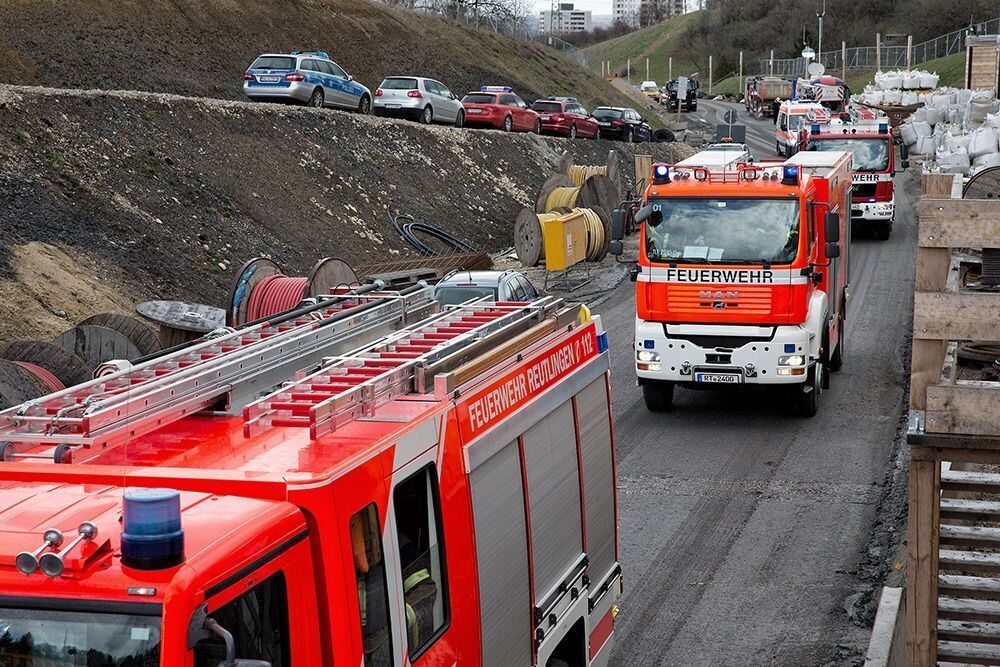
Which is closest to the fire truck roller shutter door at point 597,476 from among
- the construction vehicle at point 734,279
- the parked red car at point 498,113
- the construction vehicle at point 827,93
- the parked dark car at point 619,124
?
the construction vehicle at point 734,279

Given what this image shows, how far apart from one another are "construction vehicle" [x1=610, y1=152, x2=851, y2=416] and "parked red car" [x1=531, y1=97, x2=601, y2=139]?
30446mm

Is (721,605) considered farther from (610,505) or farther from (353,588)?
(353,588)

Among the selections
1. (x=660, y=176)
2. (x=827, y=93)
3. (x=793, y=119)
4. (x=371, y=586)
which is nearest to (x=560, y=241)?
(x=660, y=176)

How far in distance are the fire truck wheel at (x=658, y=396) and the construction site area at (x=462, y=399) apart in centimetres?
5

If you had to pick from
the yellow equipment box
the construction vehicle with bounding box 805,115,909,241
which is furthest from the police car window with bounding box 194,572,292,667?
the construction vehicle with bounding box 805,115,909,241

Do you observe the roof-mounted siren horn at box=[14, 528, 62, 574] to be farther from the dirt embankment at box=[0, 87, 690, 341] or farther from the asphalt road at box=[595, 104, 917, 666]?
the dirt embankment at box=[0, 87, 690, 341]

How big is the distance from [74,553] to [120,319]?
35.1ft

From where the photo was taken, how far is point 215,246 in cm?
2270

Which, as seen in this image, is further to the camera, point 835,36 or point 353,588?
point 835,36

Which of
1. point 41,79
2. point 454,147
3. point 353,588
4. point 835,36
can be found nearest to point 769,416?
point 353,588

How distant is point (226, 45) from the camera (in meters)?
43.5

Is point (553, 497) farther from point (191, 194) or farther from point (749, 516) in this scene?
point (191, 194)

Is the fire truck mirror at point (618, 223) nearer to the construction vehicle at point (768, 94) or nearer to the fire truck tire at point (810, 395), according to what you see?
the fire truck tire at point (810, 395)

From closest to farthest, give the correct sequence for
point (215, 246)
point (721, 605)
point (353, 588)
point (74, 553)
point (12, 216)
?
point (74, 553) < point (353, 588) < point (721, 605) < point (12, 216) < point (215, 246)
